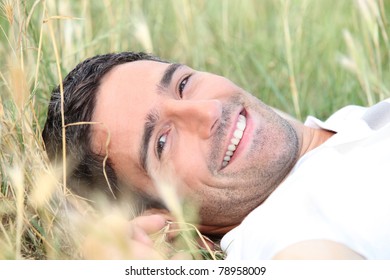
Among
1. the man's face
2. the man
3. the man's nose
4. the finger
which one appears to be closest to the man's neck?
the man

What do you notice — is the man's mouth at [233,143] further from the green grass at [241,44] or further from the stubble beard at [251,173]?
the green grass at [241,44]

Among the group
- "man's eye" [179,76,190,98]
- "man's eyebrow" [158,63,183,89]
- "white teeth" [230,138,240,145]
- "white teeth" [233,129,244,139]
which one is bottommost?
"white teeth" [230,138,240,145]

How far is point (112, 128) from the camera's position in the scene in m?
3.09

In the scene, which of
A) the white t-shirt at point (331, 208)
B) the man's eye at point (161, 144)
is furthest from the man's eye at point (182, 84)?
the white t-shirt at point (331, 208)

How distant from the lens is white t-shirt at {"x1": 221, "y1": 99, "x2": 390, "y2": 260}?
2.44m

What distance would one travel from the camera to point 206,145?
2.91 m

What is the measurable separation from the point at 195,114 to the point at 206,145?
0.43ft

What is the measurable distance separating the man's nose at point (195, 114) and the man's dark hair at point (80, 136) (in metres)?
0.39

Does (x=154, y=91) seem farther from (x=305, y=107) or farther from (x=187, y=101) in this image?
(x=305, y=107)

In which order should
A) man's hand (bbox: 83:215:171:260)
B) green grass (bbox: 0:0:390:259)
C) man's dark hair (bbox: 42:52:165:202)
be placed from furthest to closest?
green grass (bbox: 0:0:390:259), man's dark hair (bbox: 42:52:165:202), man's hand (bbox: 83:215:171:260)

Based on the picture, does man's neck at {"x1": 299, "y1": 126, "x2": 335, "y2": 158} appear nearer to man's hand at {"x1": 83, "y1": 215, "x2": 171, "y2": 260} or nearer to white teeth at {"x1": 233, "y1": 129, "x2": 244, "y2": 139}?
white teeth at {"x1": 233, "y1": 129, "x2": 244, "y2": 139}

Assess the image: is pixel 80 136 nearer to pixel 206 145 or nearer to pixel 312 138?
pixel 206 145

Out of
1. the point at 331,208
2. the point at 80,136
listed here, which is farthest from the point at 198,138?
the point at 331,208

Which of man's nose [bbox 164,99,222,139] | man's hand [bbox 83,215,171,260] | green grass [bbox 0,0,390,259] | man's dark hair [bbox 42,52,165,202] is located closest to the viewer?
man's hand [bbox 83,215,171,260]
